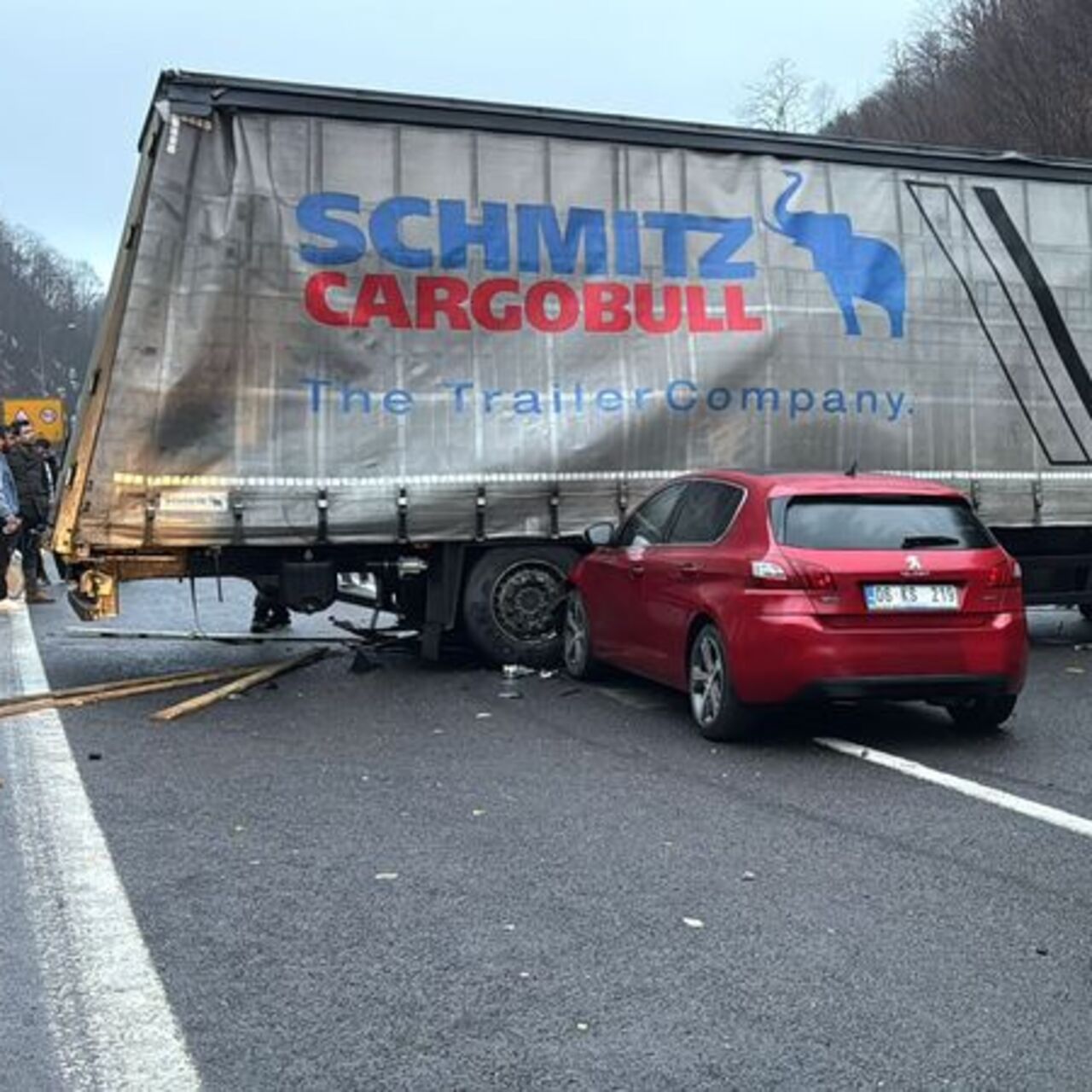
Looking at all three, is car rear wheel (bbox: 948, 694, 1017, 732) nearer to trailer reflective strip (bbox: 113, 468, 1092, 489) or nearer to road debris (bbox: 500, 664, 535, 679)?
trailer reflective strip (bbox: 113, 468, 1092, 489)

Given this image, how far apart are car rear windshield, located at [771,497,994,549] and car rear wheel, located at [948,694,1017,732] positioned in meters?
0.87

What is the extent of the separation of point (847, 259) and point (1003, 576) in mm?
3843

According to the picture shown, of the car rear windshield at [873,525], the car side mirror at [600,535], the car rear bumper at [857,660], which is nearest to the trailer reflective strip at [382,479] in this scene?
the car side mirror at [600,535]

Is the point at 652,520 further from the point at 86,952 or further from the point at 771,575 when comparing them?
the point at 86,952

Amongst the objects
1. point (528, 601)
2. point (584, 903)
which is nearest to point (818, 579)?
point (584, 903)

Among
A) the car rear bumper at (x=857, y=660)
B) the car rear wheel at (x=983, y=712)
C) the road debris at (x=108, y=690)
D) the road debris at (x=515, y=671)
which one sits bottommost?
the car rear wheel at (x=983, y=712)

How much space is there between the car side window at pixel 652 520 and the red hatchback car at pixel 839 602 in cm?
51

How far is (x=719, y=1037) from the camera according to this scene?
3.71 metres

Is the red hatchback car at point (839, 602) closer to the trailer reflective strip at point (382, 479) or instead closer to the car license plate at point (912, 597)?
the car license plate at point (912, 597)

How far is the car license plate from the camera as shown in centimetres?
719

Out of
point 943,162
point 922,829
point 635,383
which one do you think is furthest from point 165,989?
point 943,162

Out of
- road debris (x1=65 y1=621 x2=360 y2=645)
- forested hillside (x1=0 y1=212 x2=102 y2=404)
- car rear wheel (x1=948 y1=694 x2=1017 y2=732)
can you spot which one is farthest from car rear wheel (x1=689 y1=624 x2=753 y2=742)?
forested hillside (x1=0 y1=212 x2=102 y2=404)

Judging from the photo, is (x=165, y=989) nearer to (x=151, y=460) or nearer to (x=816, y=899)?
(x=816, y=899)

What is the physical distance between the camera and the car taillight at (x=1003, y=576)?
7426 millimetres
